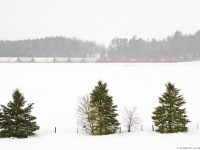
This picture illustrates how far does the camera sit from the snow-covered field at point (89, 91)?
1325 inches

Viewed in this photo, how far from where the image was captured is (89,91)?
7412cm

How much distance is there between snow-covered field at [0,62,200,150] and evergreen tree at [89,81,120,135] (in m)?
1.66

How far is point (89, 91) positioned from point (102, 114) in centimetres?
3466

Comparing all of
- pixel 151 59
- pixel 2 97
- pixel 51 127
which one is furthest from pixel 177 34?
pixel 51 127

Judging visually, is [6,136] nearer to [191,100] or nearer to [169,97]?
[169,97]

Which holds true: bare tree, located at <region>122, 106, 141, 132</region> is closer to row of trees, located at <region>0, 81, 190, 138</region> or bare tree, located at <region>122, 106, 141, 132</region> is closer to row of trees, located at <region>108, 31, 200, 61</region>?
row of trees, located at <region>0, 81, 190, 138</region>

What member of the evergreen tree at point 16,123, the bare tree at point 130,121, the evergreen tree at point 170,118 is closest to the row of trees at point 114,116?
the evergreen tree at point 170,118

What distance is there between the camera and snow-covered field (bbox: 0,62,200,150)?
33656 millimetres

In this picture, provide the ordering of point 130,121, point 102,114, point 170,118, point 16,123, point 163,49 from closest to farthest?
point 16,123, point 170,118, point 102,114, point 130,121, point 163,49

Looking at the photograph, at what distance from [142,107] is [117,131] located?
65.3 ft

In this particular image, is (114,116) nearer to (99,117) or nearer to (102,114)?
(102,114)

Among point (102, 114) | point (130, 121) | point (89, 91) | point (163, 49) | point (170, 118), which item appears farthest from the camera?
point (163, 49)

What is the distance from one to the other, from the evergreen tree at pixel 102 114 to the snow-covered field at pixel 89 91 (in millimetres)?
1658

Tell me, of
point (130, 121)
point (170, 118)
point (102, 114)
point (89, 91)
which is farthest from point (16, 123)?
point (89, 91)
